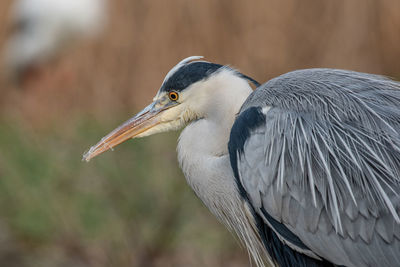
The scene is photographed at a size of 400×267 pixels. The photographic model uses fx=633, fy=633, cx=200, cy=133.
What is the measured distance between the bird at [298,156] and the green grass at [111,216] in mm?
1632

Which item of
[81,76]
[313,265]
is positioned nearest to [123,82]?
A: [81,76]

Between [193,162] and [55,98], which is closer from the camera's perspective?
[193,162]

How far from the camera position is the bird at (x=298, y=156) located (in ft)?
8.14

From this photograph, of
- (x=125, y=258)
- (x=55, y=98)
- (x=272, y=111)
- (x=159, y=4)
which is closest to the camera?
(x=272, y=111)

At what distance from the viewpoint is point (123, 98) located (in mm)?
6664

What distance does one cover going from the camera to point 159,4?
20.6 ft

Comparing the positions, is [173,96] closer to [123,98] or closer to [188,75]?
[188,75]

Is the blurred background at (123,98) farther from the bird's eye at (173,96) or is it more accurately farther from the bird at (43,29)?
the bird's eye at (173,96)

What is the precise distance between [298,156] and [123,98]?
4.28 metres

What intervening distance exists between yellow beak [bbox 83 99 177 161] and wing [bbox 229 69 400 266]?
456mm

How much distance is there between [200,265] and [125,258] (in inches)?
23.8

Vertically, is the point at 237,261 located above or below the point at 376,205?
below

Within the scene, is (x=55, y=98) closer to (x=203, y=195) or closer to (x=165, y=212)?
(x=165, y=212)

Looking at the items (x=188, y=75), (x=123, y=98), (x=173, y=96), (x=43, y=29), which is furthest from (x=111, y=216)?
(x=43, y=29)
